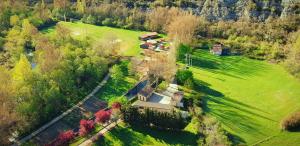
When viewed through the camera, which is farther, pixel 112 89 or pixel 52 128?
pixel 112 89

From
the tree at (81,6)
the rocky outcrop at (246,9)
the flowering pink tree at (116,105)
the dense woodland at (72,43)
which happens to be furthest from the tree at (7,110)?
the rocky outcrop at (246,9)

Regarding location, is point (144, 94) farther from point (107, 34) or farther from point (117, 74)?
point (107, 34)

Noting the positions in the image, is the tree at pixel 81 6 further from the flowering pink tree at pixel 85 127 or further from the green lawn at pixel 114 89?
→ the flowering pink tree at pixel 85 127

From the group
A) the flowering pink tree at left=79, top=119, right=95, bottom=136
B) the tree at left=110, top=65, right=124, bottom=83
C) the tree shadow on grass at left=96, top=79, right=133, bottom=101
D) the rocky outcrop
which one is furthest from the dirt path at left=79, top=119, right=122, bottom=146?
the rocky outcrop

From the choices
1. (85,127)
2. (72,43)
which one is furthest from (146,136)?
(72,43)

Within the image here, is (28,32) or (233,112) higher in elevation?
(28,32)
